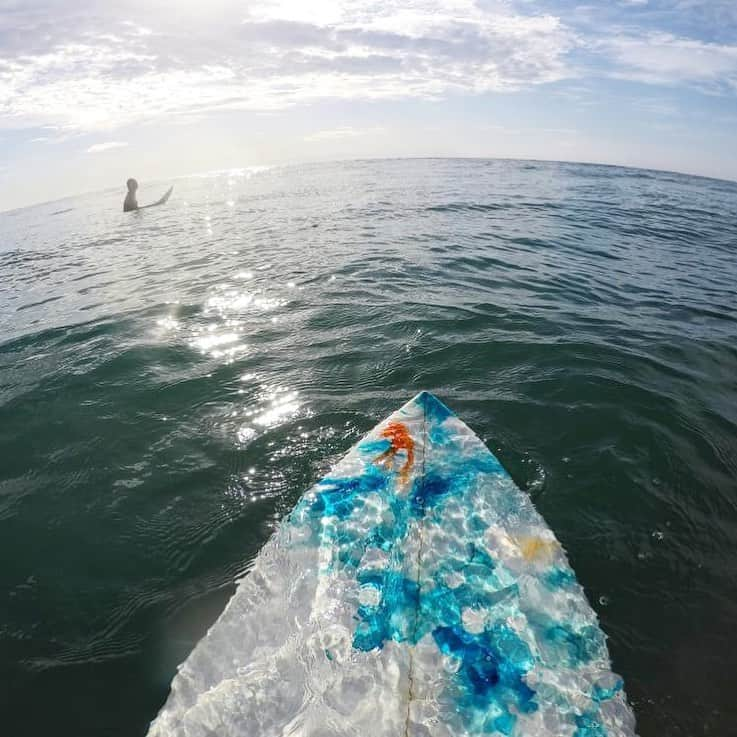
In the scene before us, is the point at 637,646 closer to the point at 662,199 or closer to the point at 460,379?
the point at 460,379

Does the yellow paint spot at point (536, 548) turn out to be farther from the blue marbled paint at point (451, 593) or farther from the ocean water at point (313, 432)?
the ocean water at point (313, 432)

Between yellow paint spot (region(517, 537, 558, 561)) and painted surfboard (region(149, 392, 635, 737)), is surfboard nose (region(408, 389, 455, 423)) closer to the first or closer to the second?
painted surfboard (region(149, 392, 635, 737))

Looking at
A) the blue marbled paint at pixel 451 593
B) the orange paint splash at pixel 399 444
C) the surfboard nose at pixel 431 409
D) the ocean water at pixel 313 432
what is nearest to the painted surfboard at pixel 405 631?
the blue marbled paint at pixel 451 593

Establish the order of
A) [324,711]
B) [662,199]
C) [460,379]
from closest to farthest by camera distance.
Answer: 1. [324,711]
2. [460,379]
3. [662,199]

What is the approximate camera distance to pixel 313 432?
16.9 feet

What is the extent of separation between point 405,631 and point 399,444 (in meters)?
1.79

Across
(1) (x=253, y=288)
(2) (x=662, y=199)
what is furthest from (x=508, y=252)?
(2) (x=662, y=199)

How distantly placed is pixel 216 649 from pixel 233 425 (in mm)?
2780

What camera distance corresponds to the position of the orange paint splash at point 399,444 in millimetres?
4168

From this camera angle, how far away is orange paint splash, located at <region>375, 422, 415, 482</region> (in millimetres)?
4168

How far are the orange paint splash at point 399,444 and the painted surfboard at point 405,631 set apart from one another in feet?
0.44

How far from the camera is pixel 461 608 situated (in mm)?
3053

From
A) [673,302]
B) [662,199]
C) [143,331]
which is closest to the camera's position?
[143,331]

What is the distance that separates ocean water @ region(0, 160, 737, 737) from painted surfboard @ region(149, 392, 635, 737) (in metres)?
0.39
